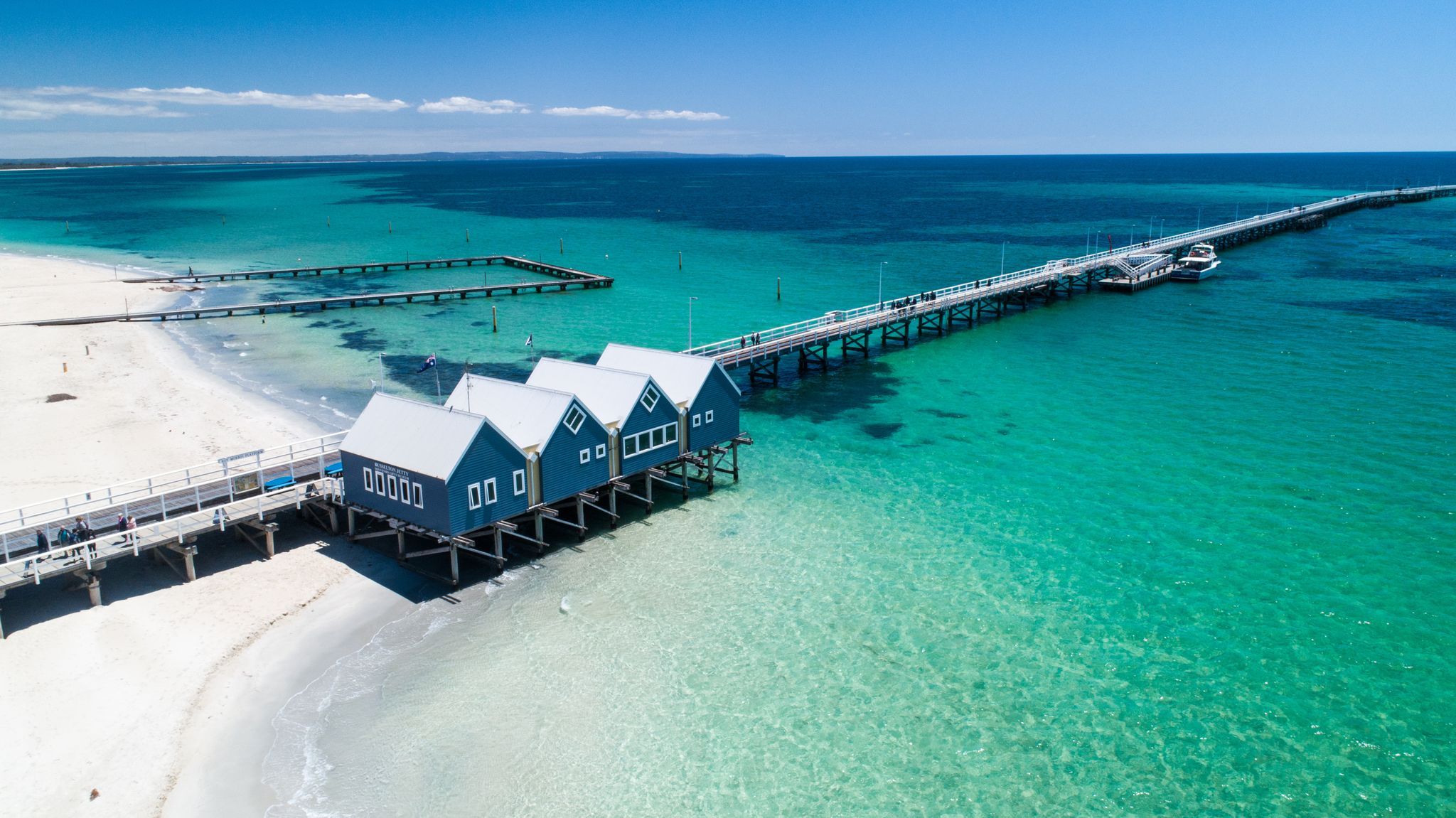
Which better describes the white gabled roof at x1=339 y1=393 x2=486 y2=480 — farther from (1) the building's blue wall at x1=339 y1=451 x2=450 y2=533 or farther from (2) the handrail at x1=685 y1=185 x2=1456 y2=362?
(2) the handrail at x1=685 y1=185 x2=1456 y2=362

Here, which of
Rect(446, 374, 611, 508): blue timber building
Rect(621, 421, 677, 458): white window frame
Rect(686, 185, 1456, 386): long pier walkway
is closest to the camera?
Rect(446, 374, 611, 508): blue timber building

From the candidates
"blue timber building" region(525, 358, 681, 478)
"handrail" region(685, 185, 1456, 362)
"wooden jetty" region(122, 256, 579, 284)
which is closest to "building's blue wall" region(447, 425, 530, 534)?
"blue timber building" region(525, 358, 681, 478)

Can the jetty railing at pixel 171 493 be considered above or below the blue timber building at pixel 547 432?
below

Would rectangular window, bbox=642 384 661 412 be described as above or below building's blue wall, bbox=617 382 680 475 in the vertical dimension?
above

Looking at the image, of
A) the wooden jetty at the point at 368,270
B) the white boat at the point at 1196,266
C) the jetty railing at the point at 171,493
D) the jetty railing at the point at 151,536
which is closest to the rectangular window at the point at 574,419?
the jetty railing at the point at 151,536

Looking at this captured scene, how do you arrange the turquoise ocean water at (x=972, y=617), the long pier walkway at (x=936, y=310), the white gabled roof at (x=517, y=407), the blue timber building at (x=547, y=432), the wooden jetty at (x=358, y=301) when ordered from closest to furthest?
1. the turquoise ocean water at (x=972, y=617)
2. the blue timber building at (x=547, y=432)
3. the white gabled roof at (x=517, y=407)
4. the long pier walkway at (x=936, y=310)
5. the wooden jetty at (x=358, y=301)

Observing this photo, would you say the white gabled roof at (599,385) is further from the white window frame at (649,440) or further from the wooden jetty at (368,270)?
the wooden jetty at (368,270)

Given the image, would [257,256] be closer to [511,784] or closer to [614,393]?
[614,393]

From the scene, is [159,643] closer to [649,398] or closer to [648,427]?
[648,427]
